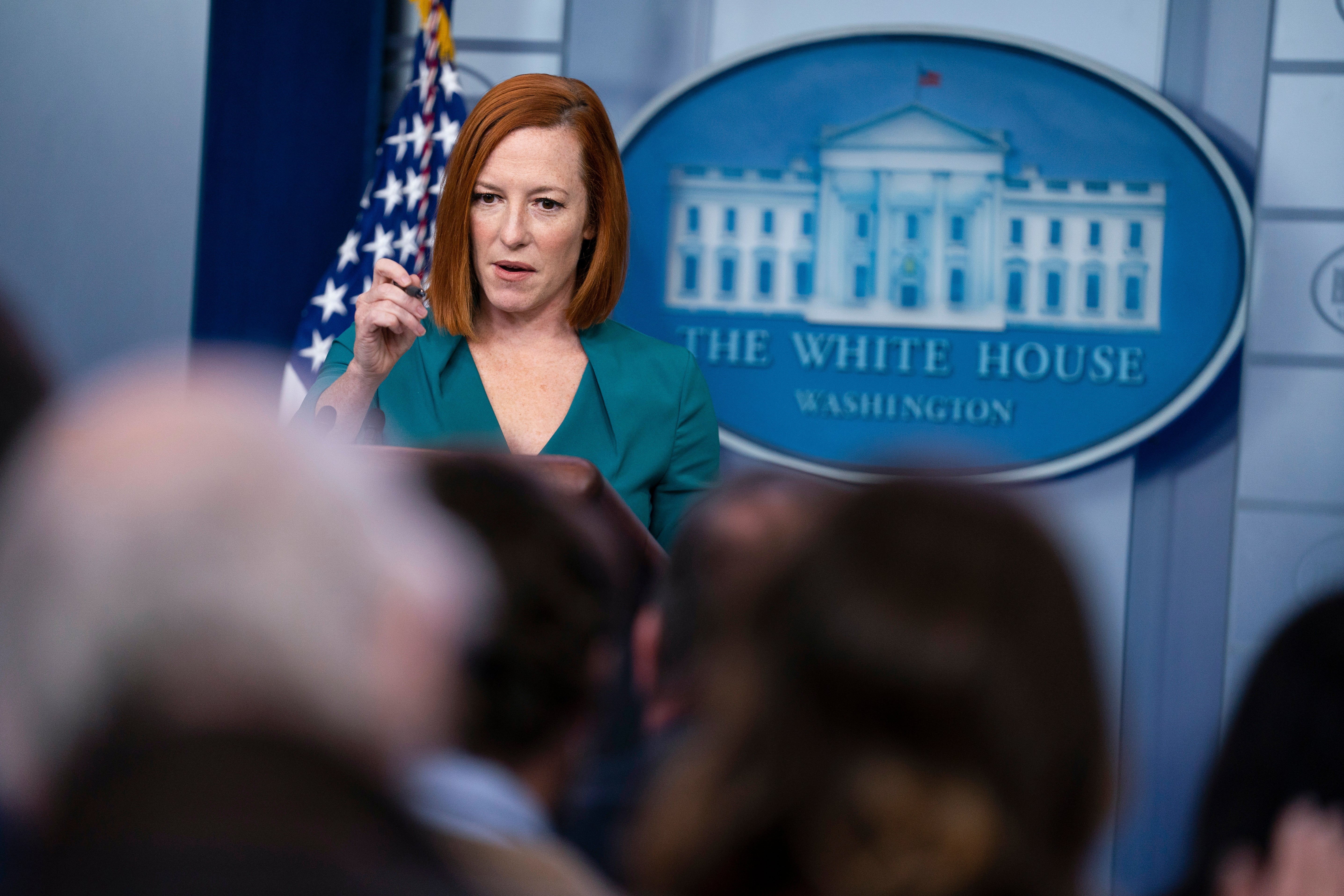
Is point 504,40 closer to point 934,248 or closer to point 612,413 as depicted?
point 934,248

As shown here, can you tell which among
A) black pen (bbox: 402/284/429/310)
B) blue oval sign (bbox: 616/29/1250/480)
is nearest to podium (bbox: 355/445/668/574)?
black pen (bbox: 402/284/429/310)

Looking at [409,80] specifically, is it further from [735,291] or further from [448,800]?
[448,800]

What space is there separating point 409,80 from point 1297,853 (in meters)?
2.68

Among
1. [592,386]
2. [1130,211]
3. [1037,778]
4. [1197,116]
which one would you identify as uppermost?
[1197,116]

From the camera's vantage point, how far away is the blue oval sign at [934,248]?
2.60 m

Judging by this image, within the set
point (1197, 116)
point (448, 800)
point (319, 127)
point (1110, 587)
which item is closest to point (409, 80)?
point (319, 127)

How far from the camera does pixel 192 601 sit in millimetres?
499

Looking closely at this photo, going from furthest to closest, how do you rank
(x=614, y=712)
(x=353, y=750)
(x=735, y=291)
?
(x=735, y=291) → (x=614, y=712) → (x=353, y=750)

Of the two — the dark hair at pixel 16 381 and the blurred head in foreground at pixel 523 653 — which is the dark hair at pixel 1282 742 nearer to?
the blurred head in foreground at pixel 523 653

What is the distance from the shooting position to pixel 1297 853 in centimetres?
74

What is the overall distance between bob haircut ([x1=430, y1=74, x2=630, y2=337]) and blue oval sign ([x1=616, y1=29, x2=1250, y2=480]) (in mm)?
693

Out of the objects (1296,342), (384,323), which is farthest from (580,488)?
(1296,342)

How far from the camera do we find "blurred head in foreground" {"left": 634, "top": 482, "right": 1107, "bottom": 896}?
0.57 meters

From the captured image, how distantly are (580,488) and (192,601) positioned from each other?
0.53 m
